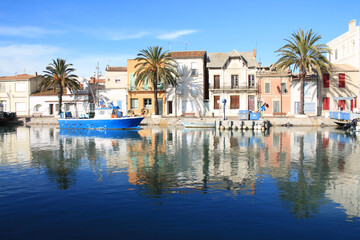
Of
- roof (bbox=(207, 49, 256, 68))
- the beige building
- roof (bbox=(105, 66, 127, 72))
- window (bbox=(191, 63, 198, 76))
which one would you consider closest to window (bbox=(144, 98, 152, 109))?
roof (bbox=(105, 66, 127, 72))

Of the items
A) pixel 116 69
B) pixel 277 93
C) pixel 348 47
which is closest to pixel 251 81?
pixel 277 93

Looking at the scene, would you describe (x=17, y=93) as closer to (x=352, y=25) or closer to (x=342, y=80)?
(x=342, y=80)

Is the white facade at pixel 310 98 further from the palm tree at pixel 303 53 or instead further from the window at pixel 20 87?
the window at pixel 20 87

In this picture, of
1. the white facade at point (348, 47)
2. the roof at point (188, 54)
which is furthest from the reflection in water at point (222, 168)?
the roof at point (188, 54)

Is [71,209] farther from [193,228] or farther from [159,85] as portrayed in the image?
[159,85]

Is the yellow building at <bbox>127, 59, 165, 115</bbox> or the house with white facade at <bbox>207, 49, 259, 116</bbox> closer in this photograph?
the house with white facade at <bbox>207, 49, 259, 116</bbox>

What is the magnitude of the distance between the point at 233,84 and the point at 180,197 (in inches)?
1819

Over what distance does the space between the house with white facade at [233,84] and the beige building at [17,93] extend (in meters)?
34.8

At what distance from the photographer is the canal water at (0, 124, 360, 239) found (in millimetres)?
8863

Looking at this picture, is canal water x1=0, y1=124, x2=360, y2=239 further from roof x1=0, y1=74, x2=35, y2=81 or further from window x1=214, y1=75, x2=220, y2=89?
roof x1=0, y1=74, x2=35, y2=81

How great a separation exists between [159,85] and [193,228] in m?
49.8

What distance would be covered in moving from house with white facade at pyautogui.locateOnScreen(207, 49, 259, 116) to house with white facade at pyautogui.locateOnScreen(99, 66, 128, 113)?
51.2 ft

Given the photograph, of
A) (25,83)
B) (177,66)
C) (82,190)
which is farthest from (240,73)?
(82,190)

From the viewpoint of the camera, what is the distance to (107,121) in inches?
1836
